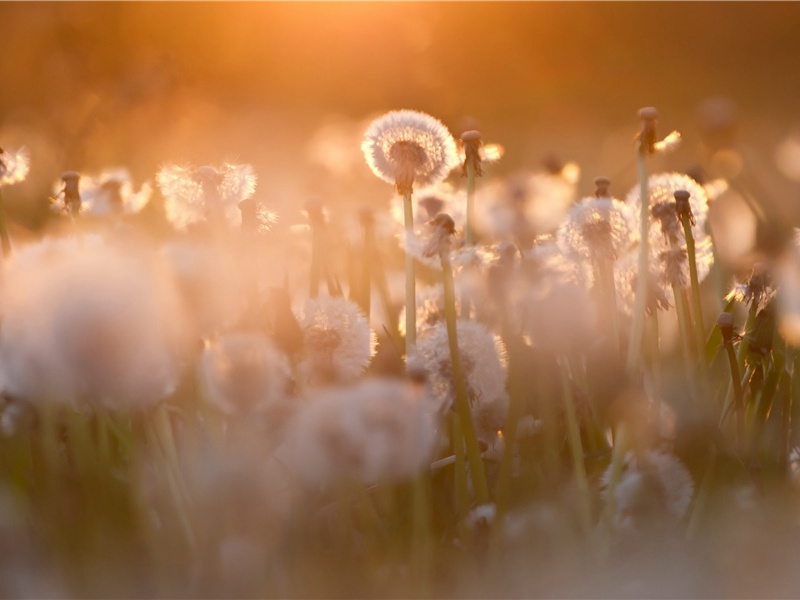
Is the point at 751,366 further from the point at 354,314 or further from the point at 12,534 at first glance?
the point at 12,534

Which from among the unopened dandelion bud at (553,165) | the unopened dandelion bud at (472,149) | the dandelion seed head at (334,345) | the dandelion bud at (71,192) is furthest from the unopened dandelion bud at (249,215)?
the unopened dandelion bud at (553,165)

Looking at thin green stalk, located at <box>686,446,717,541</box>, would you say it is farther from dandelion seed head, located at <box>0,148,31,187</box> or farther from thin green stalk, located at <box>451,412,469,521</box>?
dandelion seed head, located at <box>0,148,31,187</box>

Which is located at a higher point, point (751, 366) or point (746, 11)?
point (746, 11)

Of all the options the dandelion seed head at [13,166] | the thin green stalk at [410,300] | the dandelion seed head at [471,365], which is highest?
the dandelion seed head at [13,166]

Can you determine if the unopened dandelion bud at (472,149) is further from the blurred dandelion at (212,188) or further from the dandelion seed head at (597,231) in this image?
the blurred dandelion at (212,188)

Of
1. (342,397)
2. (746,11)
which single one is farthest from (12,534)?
(746,11)

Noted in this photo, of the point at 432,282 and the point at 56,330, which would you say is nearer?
the point at 56,330

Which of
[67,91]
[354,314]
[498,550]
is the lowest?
[498,550]

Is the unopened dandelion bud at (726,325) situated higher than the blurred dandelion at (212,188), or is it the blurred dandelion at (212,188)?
the blurred dandelion at (212,188)

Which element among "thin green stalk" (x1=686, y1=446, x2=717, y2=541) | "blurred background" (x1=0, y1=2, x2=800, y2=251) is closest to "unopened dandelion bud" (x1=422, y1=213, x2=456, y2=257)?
"thin green stalk" (x1=686, y1=446, x2=717, y2=541)
